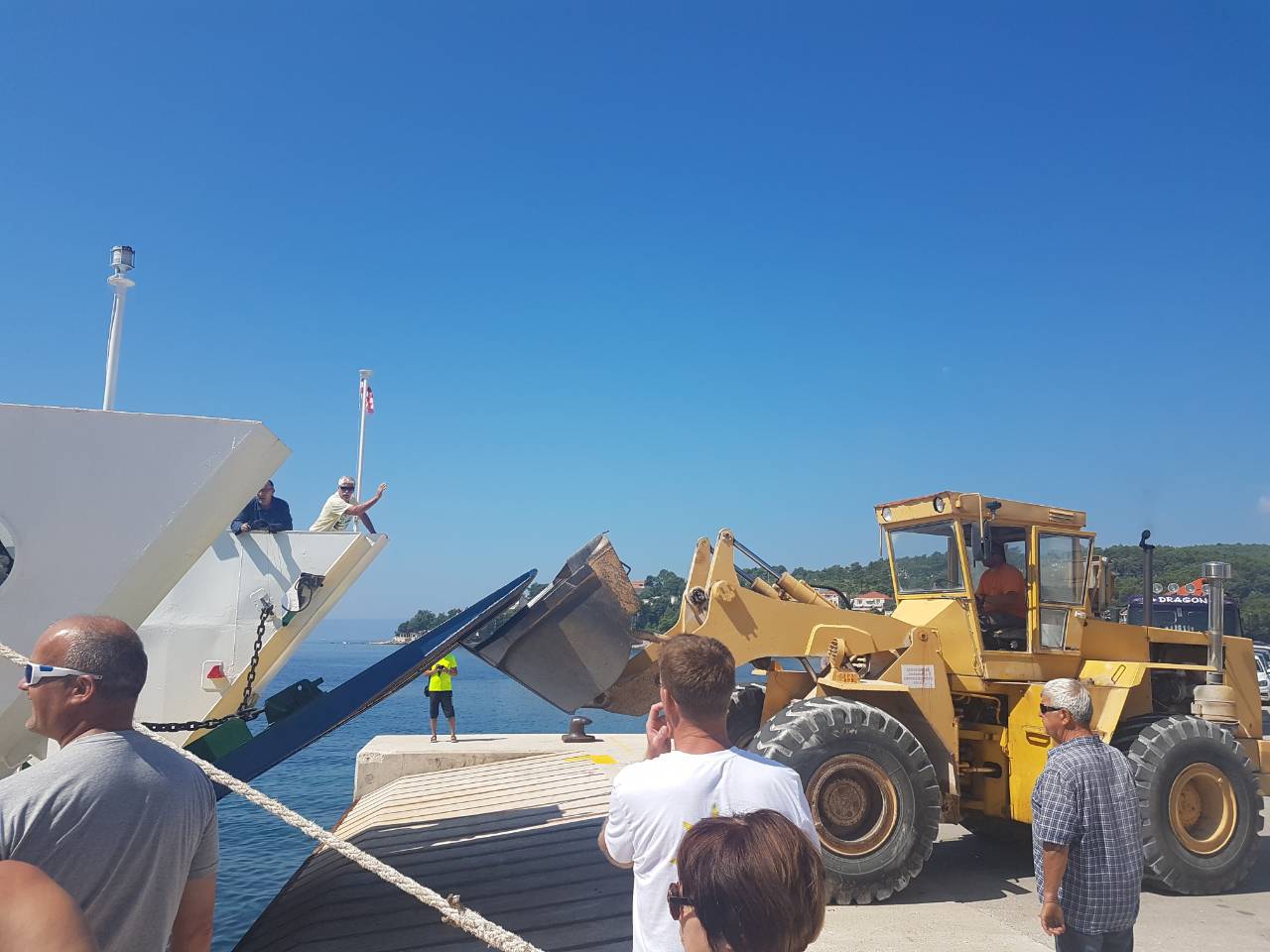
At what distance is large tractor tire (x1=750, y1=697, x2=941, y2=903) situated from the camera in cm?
614

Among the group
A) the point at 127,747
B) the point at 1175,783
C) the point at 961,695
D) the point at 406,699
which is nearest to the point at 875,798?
the point at 961,695

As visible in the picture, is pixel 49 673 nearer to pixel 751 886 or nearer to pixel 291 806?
pixel 751 886

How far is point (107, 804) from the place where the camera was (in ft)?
7.09

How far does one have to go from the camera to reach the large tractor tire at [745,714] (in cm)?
794

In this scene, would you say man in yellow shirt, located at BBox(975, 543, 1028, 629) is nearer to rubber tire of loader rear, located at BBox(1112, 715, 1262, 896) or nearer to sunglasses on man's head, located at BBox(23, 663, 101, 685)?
rubber tire of loader rear, located at BBox(1112, 715, 1262, 896)

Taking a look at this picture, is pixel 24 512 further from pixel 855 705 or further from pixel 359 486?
pixel 855 705

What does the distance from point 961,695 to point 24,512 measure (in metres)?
6.79

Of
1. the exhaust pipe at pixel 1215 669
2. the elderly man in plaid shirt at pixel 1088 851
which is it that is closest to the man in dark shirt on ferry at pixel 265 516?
the elderly man in plaid shirt at pixel 1088 851

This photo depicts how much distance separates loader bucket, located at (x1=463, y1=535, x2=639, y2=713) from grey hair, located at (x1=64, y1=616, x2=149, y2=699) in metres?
3.60

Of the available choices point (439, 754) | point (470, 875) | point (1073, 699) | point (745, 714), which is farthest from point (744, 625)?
point (439, 754)

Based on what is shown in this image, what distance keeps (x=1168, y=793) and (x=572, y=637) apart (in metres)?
4.58

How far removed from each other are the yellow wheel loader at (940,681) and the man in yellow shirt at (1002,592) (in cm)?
3

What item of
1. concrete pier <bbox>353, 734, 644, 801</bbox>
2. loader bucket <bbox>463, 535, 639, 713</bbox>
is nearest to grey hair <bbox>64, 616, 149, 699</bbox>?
loader bucket <bbox>463, 535, 639, 713</bbox>

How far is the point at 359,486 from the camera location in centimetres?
856
